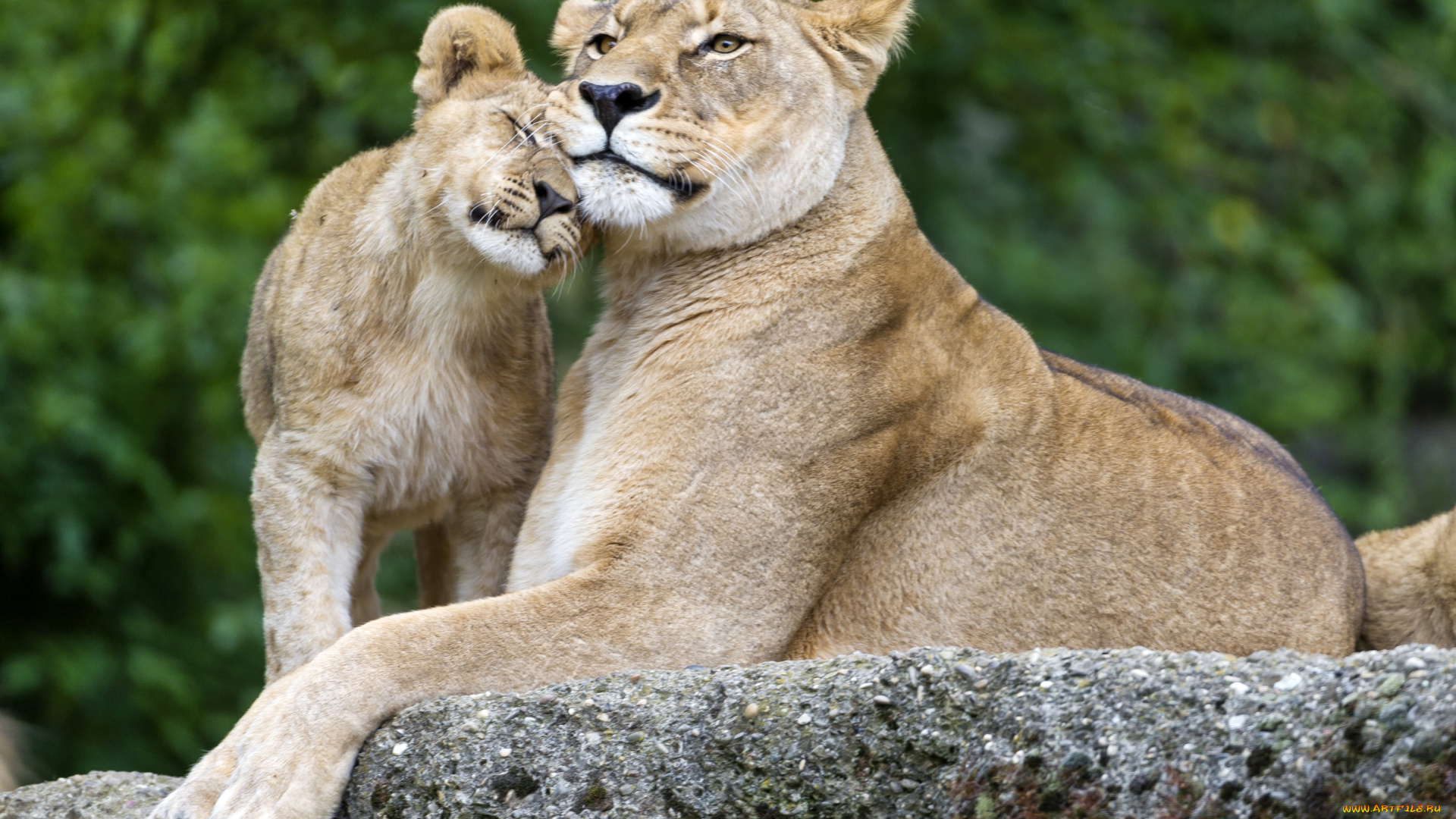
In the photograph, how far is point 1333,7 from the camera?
10094 mm

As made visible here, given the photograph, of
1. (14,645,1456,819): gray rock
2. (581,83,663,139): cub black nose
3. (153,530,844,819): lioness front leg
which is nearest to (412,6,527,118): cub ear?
(581,83,663,139): cub black nose

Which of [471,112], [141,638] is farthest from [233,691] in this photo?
[471,112]

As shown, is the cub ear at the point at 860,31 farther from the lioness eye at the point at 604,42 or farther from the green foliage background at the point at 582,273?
the green foliage background at the point at 582,273

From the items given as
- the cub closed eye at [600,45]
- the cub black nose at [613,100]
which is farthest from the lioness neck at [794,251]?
the cub closed eye at [600,45]

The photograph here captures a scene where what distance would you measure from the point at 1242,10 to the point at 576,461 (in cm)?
802

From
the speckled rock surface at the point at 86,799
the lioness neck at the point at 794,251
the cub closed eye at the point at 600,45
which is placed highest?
the cub closed eye at the point at 600,45

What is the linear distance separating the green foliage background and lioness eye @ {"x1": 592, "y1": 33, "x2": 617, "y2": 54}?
3.07 m

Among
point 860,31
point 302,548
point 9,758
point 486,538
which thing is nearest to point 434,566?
point 486,538

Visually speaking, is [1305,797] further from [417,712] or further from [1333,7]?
[1333,7]

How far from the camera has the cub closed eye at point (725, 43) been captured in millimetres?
4344

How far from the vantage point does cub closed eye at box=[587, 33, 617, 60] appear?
4.57 meters

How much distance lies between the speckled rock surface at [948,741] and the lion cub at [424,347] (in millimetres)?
1018

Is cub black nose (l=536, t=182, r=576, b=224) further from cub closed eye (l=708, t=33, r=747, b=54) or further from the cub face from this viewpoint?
cub closed eye (l=708, t=33, r=747, b=54)

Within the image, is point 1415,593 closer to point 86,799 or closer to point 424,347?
point 424,347
